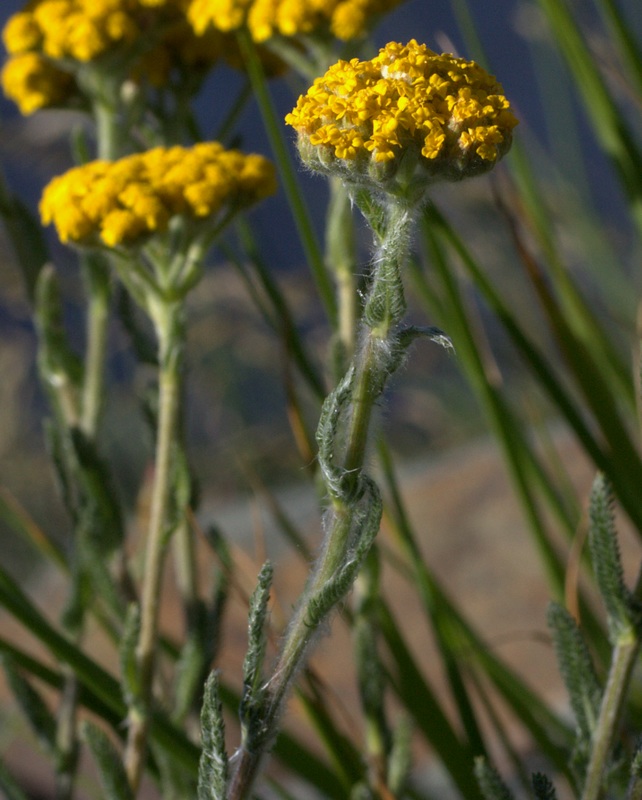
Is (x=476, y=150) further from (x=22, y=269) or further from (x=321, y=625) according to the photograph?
(x=22, y=269)

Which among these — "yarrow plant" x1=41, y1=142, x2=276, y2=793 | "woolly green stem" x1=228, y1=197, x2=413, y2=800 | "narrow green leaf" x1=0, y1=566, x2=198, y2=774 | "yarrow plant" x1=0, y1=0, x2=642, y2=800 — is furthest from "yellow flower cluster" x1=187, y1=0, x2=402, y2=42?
"narrow green leaf" x1=0, y1=566, x2=198, y2=774

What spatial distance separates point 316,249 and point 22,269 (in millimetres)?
341

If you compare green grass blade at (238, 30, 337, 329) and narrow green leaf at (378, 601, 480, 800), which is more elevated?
green grass blade at (238, 30, 337, 329)

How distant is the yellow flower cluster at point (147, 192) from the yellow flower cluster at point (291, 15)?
0.42ft

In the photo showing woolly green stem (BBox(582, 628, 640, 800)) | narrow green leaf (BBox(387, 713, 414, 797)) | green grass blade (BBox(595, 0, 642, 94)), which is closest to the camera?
woolly green stem (BBox(582, 628, 640, 800))

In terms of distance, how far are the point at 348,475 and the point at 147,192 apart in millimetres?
347

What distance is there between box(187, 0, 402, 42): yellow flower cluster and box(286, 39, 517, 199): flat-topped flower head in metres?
0.33

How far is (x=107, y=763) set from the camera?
2.19 feet

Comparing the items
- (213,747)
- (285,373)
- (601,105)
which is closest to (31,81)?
(285,373)

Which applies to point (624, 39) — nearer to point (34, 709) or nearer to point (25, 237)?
point (25, 237)

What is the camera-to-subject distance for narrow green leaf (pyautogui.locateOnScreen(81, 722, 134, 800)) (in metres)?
0.66

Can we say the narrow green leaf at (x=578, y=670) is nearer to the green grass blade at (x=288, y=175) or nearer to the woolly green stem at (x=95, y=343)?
the green grass blade at (x=288, y=175)

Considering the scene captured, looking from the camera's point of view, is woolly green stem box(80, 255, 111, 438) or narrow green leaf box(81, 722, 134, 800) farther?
woolly green stem box(80, 255, 111, 438)

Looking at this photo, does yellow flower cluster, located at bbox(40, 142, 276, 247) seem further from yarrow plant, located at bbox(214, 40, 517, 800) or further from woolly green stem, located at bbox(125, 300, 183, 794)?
yarrow plant, located at bbox(214, 40, 517, 800)
